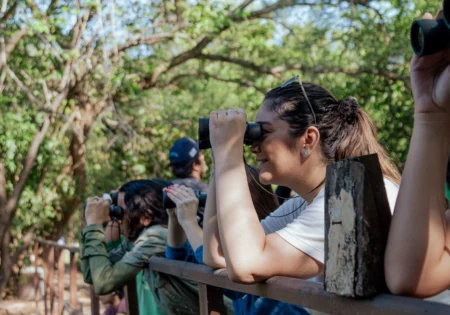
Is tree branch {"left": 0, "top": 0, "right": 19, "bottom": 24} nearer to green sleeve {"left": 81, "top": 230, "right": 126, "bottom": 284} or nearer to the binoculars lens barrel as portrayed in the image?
green sleeve {"left": 81, "top": 230, "right": 126, "bottom": 284}

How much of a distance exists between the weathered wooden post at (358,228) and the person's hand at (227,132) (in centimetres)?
59

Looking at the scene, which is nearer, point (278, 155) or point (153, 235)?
point (278, 155)

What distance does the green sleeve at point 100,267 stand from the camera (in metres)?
3.50

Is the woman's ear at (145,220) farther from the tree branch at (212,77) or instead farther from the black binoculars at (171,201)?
the tree branch at (212,77)

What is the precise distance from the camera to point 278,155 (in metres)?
2.15

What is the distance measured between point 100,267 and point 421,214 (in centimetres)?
243

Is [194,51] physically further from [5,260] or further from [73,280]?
[73,280]

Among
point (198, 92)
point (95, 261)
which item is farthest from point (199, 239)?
point (198, 92)

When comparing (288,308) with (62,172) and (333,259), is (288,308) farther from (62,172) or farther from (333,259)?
(62,172)

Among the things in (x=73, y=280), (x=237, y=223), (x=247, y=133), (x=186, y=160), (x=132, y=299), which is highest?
(x=247, y=133)

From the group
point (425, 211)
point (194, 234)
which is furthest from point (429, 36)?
point (194, 234)

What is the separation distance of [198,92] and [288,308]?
9.77 meters

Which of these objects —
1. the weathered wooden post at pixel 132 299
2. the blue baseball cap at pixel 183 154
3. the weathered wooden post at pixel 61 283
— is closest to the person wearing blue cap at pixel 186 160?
the blue baseball cap at pixel 183 154

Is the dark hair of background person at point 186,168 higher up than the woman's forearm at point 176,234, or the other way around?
the dark hair of background person at point 186,168
